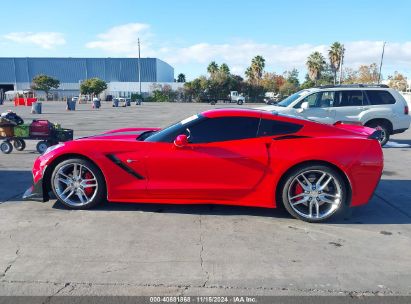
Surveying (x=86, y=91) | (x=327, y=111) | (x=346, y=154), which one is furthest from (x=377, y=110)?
(x=86, y=91)

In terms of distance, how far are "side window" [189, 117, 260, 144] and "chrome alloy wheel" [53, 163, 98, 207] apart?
4.80 feet

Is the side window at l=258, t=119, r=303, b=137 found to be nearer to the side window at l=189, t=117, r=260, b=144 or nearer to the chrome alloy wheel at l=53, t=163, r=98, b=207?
the side window at l=189, t=117, r=260, b=144

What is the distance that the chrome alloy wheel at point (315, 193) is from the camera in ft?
14.8

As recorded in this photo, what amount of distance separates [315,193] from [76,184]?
10.2 ft

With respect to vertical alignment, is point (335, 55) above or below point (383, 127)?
above

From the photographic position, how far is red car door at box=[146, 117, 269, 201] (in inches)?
178

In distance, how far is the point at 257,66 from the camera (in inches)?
3270

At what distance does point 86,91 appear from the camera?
7444 centimetres

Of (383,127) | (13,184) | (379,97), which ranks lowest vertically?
(13,184)

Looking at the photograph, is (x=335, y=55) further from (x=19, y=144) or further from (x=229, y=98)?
(x=19, y=144)

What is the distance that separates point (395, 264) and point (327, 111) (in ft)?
25.5

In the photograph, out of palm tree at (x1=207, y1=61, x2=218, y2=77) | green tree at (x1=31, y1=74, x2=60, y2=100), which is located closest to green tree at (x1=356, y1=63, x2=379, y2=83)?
palm tree at (x1=207, y1=61, x2=218, y2=77)

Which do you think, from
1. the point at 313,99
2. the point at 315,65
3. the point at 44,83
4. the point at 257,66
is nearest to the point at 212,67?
the point at 257,66

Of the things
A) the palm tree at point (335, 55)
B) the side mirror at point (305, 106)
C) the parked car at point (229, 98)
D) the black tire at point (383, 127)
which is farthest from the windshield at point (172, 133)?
the palm tree at point (335, 55)
